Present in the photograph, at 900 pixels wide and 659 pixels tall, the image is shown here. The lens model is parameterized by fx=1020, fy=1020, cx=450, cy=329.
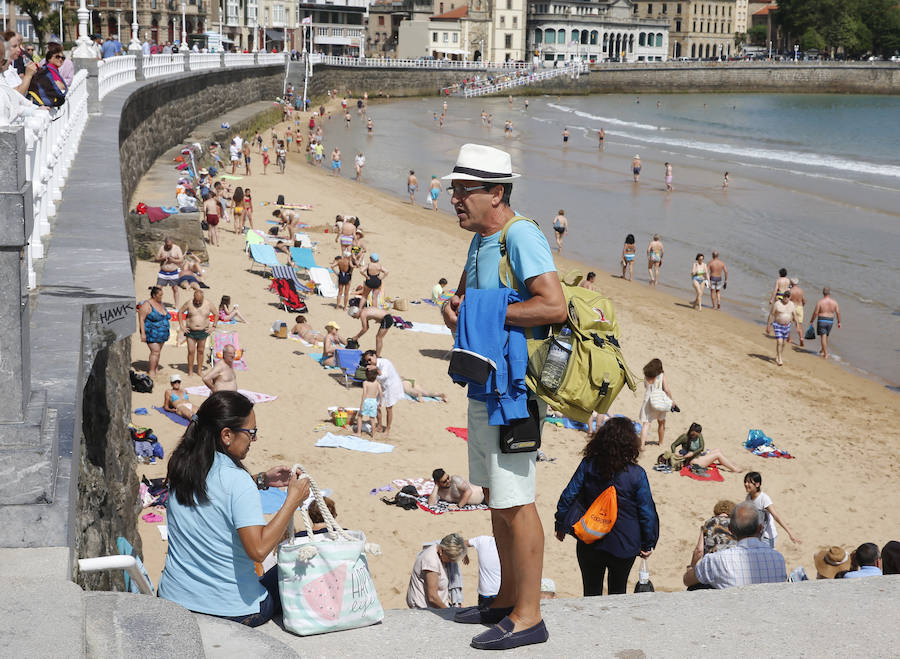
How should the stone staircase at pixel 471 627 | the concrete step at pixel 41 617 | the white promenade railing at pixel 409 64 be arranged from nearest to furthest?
the concrete step at pixel 41 617, the stone staircase at pixel 471 627, the white promenade railing at pixel 409 64

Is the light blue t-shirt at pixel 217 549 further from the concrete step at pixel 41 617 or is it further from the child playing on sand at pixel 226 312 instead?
the child playing on sand at pixel 226 312

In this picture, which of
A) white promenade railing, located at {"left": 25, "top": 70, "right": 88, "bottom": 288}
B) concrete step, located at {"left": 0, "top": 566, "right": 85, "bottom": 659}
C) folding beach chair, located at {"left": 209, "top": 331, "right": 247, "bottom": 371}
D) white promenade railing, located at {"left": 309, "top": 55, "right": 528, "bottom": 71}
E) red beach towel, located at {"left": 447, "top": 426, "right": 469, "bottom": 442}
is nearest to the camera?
concrete step, located at {"left": 0, "top": 566, "right": 85, "bottom": 659}

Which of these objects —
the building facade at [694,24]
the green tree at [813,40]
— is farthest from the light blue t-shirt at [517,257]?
the building facade at [694,24]

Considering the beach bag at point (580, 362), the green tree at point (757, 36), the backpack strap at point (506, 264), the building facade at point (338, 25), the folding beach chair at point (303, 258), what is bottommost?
the folding beach chair at point (303, 258)

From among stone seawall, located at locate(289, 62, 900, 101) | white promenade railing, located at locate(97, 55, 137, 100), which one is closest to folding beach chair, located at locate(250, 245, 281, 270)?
white promenade railing, located at locate(97, 55, 137, 100)

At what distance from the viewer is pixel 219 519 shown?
330 centimetres

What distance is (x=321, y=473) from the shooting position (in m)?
10.1

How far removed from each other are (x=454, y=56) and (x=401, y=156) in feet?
213

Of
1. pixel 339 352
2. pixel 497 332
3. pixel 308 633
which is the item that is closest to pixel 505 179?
pixel 497 332

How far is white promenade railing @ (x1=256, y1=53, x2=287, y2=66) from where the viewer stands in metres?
52.8

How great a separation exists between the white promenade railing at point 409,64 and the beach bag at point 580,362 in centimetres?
6975

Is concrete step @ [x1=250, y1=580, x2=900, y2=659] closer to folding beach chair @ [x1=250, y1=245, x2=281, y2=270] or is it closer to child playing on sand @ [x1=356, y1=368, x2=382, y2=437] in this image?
child playing on sand @ [x1=356, y1=368, x2=382, y2=437]

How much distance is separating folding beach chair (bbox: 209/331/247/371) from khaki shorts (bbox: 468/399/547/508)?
30.8 ft

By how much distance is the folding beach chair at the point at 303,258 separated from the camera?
18.6 m
